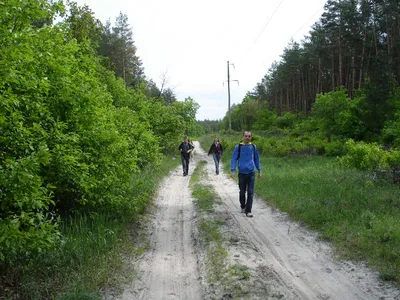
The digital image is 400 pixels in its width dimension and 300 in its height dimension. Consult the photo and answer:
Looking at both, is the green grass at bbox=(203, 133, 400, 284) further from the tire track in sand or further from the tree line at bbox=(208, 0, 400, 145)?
the tree line at bbox=(208, 0, 400, 145)

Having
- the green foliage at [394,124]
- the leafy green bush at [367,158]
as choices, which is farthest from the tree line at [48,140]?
the green foliage at [394,124]

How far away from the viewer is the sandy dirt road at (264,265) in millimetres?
4617

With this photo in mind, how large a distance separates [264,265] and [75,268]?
2.87 meters

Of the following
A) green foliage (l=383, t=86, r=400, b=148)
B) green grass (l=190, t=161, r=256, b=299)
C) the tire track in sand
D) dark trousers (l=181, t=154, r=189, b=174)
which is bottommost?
the tire track in sand

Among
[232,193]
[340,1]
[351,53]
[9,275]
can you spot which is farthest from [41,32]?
[351,53]

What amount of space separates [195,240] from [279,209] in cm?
313

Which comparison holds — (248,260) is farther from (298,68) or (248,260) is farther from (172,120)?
(298,68)

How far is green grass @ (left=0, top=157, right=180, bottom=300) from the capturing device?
4648 millimetres

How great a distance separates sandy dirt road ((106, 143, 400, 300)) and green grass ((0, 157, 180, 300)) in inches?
15.7

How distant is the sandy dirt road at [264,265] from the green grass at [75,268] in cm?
40

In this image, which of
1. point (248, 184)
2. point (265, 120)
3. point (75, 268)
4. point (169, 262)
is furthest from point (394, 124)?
point (265, 120)

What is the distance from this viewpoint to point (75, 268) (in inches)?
212

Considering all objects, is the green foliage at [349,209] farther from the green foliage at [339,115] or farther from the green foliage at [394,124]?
the green foliage at [339,115]

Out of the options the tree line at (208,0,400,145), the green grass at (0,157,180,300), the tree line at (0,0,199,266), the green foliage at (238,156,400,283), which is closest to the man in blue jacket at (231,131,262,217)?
the green foliage at (238,156,400,283)
